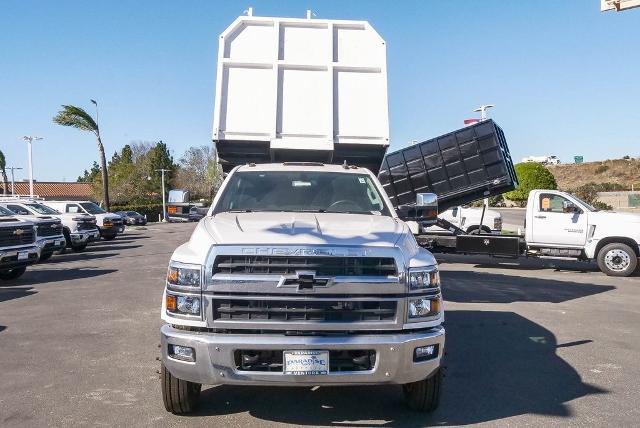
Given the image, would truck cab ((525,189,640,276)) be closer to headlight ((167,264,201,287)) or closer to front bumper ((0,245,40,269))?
front bumper ((0,245,40,269))

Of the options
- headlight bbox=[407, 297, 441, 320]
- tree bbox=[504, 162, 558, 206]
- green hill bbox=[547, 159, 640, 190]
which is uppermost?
green hill bbox=[547, 159, 640, 190]

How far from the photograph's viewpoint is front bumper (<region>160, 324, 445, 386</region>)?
156 inches

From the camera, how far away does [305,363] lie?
157 inches

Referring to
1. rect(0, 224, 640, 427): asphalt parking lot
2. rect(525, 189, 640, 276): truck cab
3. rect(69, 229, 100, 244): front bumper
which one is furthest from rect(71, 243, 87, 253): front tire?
rect(525, 189, 640, 276): truck cab

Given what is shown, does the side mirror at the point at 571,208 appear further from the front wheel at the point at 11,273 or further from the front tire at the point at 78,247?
the front tire at the point at 78,247

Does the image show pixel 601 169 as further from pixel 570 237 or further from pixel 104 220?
pixel 570 237

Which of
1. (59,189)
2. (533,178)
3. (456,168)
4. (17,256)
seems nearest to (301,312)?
(17,256)

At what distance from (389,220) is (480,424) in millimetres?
1806

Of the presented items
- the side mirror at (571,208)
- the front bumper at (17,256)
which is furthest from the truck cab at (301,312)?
the side mirror at (571,208)

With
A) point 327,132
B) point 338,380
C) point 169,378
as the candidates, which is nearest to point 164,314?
point 169,378

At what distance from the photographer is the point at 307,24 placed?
8820mm

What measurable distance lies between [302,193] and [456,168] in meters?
9.45

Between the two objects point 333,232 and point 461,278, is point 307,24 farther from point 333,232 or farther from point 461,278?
point 461,278

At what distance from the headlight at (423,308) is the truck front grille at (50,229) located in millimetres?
14386
